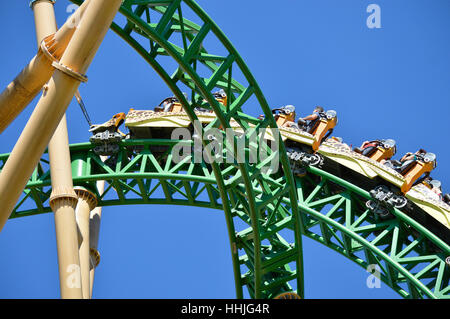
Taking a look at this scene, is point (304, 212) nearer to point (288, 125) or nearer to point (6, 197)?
point (288, 125)

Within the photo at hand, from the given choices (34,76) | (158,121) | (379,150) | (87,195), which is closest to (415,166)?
(379,150)

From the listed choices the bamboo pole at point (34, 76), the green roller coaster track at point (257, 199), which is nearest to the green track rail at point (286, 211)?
the green roller coaster track at point (257, 199)

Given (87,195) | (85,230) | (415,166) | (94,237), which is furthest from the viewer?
(415,166)

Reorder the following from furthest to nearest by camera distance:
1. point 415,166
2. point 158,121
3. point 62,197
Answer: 1. point 415,166
2. point 158,121
3. point 62,197

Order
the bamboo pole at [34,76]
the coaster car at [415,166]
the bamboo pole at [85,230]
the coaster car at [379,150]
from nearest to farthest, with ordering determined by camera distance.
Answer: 1. the bamboo pole at [34,76]
2. the bamboo pole at [85,230]
3. the coaster car at [415,166]
4. the coaster car at [379,150]

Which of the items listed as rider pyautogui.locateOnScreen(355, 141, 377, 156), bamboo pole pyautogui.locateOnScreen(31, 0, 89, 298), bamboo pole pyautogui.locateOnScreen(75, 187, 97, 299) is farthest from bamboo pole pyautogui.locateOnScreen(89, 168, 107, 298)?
rider pyautogui.locateOnScreen(355, 141, 377, 156)

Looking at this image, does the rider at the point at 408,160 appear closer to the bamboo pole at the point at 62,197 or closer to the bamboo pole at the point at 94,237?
the bamboo pole at the point at 94,237

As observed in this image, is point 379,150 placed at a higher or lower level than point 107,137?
lower

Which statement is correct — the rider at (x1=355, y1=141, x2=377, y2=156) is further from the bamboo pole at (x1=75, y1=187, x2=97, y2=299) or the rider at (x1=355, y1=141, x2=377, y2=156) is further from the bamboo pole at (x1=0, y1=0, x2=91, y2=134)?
the bamboo pole at (x1=0, y1=0, x2=91, y2=134)

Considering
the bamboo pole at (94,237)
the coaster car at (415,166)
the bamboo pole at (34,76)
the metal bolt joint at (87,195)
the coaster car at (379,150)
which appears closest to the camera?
the bamboo pole at (34,76)

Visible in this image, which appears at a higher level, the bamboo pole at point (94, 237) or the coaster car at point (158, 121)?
the coaster car at point (158, 121)

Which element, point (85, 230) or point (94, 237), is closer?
point (85, 230)

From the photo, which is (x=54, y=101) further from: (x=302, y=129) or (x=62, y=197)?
(x=302, y=129)

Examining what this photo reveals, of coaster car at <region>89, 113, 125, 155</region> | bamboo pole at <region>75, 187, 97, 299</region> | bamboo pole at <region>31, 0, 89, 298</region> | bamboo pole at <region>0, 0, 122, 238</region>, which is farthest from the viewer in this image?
coaster car at <region>89, 113, 125, 155</region>
